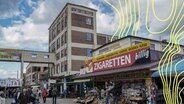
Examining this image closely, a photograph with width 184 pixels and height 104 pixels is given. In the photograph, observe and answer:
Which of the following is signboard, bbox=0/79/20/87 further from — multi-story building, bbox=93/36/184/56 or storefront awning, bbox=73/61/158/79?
multi-story building, bbox=93/36/184/56

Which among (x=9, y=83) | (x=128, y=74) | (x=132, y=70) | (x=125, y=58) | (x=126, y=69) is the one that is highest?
(x=125, y=58)

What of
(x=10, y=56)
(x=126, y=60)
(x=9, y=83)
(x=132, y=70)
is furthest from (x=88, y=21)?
(x=9, y=83)

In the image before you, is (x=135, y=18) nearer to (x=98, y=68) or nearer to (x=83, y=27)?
(x=98, y=68)

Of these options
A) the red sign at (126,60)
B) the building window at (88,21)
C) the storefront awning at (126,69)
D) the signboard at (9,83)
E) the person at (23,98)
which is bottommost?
the person at (23,98)

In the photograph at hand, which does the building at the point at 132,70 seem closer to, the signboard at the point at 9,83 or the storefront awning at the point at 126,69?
the storefront awning at the point at 126,69

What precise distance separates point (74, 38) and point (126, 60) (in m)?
31.2

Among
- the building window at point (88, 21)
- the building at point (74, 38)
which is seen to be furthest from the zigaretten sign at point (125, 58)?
the building window at point (88, 21)

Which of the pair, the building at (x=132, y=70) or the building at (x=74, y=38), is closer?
the building at (x=132, y=70)

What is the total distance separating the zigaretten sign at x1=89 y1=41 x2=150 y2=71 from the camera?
71.7ft

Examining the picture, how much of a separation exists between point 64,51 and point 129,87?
111 ft

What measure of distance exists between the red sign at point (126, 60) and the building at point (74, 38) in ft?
76.2

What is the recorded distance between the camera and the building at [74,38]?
5353 centimetres

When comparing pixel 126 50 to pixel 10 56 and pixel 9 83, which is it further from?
pixel 10 56

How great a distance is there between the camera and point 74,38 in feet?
179
